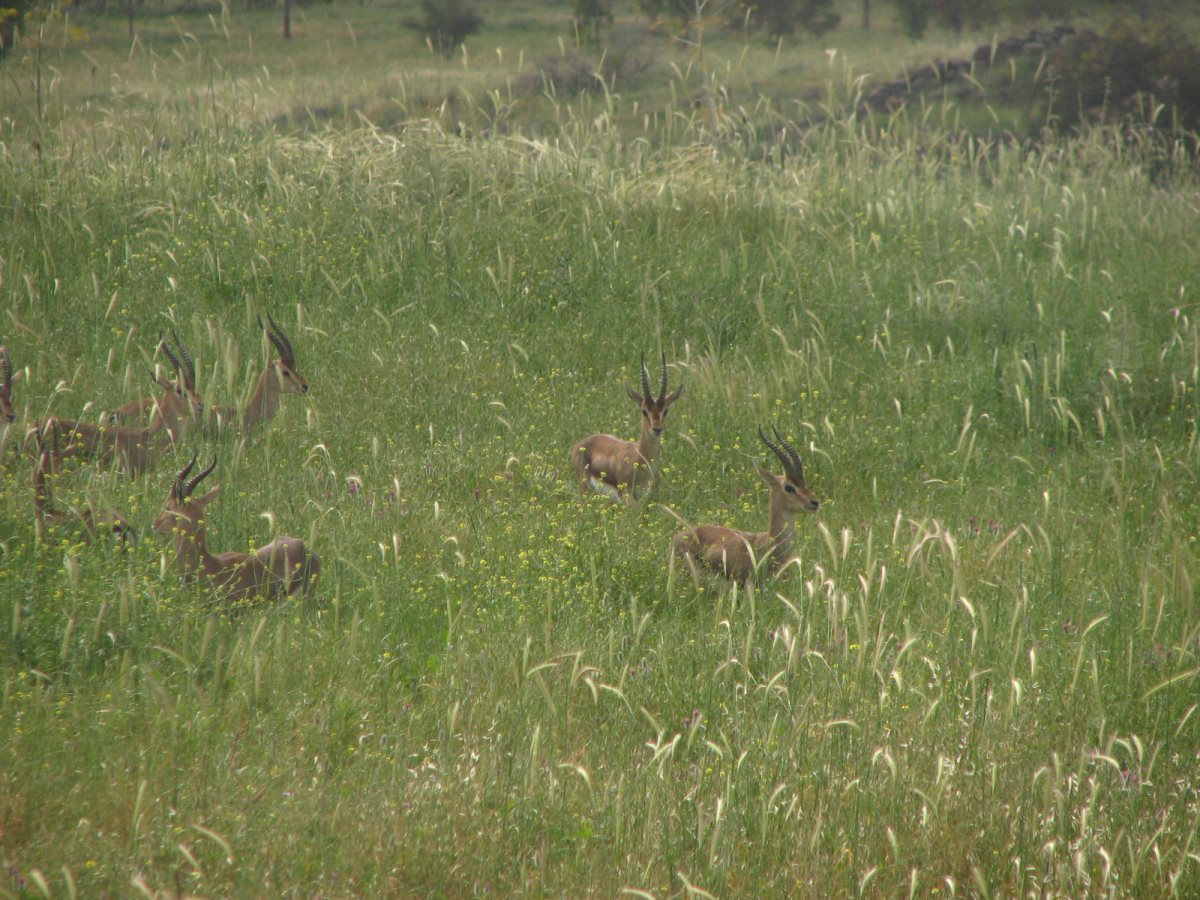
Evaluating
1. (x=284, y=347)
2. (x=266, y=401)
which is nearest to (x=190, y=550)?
(x=266, y=401)

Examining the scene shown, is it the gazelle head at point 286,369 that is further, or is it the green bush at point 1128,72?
the green bush at point 1128,72

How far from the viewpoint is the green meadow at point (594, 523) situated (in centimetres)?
357

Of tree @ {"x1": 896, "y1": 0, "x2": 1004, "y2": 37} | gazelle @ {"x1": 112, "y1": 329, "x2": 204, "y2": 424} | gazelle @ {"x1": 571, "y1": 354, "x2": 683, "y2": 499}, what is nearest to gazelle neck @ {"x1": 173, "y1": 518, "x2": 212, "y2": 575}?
gazelle @ {"x1": 112, "y1": 329, "x2": 204, "y2": 424}

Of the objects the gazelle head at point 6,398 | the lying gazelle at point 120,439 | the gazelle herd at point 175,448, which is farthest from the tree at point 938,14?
the gazelle head at point 6,398

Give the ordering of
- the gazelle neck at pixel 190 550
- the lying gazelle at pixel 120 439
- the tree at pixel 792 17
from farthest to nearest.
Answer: the tree at pixel 792 17
the lying gazelle at pixel 120 439
the gazelle neck at pixel 190 550

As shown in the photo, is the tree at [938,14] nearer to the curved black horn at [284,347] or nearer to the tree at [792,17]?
the tree at [792,17]

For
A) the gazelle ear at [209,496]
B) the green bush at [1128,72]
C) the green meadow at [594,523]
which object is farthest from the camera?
the green bush at [1128,72]

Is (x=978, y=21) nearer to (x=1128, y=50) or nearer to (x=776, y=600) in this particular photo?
(x=1128, y=50)

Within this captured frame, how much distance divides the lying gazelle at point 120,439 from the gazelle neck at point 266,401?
630 millimetres

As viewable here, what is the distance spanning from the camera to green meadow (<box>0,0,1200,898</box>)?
11.7 ft

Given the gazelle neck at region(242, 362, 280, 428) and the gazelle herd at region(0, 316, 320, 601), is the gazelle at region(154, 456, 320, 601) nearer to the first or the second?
the gazelle herd at region(0, 316, 320, 601)

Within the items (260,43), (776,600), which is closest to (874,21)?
(260,43)

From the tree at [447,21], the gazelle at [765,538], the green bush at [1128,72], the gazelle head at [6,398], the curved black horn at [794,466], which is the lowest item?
the gazelle at [765,538]

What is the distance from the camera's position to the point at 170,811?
11.0 feet
